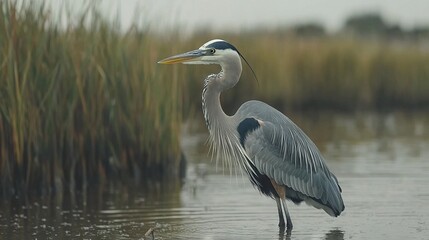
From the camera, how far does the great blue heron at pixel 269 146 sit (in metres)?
8.35

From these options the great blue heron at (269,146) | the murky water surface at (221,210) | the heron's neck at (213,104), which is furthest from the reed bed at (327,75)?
the great blue heron at (269,146)

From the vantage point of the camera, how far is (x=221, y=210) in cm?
905

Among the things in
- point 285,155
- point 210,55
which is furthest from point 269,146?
point 210,55

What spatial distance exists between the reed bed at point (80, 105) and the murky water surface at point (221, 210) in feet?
0.99

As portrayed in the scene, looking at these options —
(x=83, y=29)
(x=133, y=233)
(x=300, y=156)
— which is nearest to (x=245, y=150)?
(x=300, y=156)

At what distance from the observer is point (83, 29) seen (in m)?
10.5

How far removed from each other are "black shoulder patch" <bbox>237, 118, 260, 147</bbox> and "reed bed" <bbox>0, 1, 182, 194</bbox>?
214 centimetres

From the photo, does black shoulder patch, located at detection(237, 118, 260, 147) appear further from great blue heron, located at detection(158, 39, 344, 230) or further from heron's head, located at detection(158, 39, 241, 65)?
heron's head, located at detection(158, 39, 241, 65)

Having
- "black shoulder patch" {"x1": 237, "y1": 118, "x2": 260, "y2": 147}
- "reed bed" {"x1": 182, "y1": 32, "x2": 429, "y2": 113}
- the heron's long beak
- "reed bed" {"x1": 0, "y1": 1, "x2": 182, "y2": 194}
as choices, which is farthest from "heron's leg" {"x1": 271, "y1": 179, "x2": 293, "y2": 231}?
"reed bed" {"x1": 182, "y1": 32, "x2": 429, "y2": 113}

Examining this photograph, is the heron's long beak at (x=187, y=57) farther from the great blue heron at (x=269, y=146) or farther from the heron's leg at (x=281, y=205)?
the heron's leg at (x=281, y=205)

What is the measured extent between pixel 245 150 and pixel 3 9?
110 inches

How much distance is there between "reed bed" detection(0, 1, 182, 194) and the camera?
9602 millimetres

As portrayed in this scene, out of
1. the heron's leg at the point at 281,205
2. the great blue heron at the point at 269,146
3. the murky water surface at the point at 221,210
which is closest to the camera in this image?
the murky water surface at the point at 221,210

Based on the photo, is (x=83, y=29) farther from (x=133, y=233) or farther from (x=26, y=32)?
(x=133, y=233)
